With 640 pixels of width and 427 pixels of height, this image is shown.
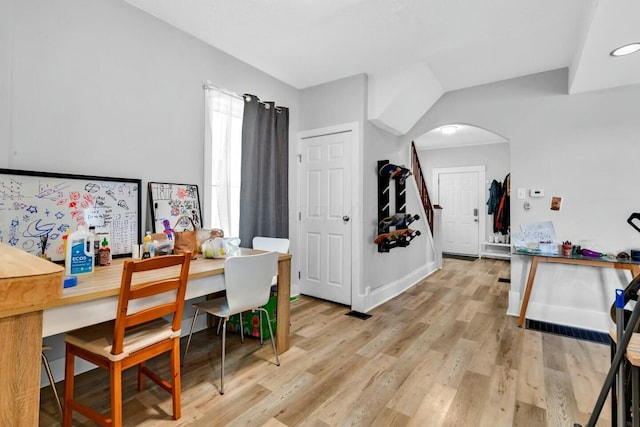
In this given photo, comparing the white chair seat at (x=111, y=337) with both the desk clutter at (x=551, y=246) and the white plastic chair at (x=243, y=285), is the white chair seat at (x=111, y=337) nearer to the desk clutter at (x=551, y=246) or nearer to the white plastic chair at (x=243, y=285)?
the white plastic chair at (x=243, y=285)

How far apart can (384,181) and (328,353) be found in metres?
2.05

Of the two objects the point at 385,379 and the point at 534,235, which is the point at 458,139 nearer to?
the point at 534,235

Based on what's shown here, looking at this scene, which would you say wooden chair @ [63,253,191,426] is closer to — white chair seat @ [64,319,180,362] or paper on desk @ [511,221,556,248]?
white chair seat @ [64,319,180,362]

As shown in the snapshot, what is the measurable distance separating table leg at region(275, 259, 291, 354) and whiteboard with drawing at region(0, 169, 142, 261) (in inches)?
43.2

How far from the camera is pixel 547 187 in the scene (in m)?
3.08

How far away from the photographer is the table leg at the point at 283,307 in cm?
231

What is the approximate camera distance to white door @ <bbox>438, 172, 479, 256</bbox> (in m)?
6.71

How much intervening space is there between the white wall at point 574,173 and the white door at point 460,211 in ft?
12.1

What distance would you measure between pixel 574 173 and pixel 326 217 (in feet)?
8.27

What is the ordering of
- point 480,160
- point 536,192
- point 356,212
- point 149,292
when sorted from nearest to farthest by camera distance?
point 149,292
point 536,192
point 356,212
point 480,160

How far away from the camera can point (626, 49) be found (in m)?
2.16

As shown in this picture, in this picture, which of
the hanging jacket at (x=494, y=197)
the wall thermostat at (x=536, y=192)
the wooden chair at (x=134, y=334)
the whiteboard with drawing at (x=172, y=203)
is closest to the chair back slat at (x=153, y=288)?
the wooden chair at (x=134, y=334)

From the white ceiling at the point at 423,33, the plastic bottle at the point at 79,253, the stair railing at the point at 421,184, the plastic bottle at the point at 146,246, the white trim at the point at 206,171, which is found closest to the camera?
the plastic bottle at the point at 79,253

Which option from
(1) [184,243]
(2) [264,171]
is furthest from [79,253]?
(2) [264,171]
